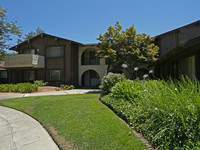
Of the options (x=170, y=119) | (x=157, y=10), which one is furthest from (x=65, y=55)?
(x=170, y=119)

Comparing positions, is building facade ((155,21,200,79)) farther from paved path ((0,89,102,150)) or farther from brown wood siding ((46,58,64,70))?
brown wood siding ((46,58,64,70))

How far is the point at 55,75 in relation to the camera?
64.5ft

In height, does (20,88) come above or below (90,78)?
below

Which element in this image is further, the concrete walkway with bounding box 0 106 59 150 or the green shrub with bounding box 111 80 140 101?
the green shrub with bounding box 111 80 140 101

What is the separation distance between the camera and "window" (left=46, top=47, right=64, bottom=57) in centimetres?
1942

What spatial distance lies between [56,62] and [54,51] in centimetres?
159

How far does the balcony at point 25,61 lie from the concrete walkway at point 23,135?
44.9 feet

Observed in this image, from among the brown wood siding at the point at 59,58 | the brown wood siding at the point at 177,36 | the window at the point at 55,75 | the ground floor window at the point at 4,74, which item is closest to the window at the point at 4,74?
the ground floor window at the point at 4,74

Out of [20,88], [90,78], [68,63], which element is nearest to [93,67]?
[90,78]

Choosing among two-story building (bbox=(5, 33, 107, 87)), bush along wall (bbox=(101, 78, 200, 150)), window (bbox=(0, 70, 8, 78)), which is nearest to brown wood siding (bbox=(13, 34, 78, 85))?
two-story building (bbox=(5, 33, 107, 87))

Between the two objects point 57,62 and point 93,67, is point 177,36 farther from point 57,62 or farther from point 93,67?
point 57,62

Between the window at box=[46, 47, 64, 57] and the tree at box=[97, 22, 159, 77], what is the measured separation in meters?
6.50

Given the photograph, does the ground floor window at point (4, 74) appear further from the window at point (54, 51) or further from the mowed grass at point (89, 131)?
the mowed grass at point (89, 131)

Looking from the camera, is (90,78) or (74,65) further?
(90,78)
